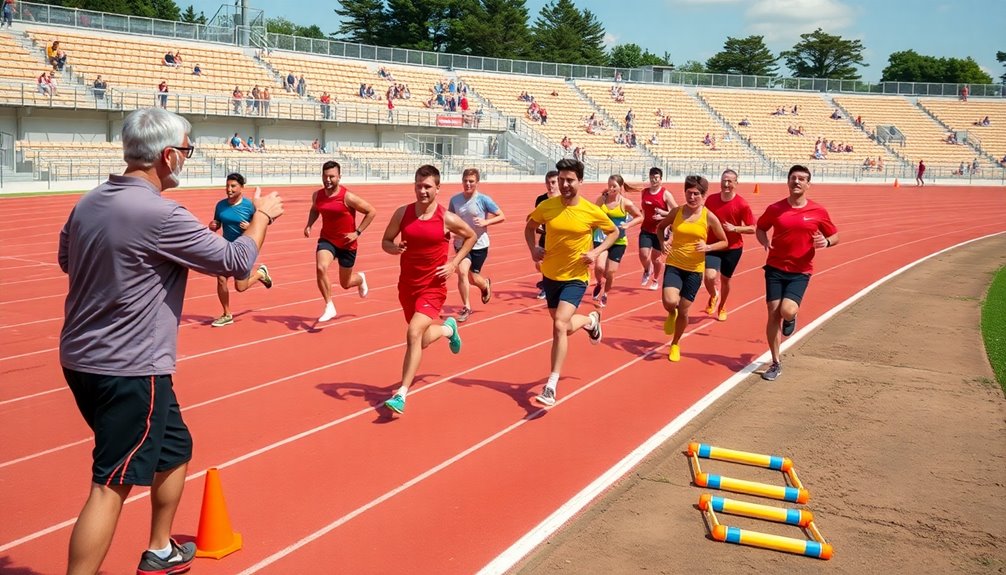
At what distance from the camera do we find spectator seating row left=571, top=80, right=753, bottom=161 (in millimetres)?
53125

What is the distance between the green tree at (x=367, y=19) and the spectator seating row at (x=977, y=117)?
41.6 meters

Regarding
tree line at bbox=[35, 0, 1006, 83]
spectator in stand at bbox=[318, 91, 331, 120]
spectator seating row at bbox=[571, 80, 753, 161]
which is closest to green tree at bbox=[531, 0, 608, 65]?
tree line at bbox=[35, 0, 1006, 83]

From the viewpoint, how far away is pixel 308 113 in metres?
39.2

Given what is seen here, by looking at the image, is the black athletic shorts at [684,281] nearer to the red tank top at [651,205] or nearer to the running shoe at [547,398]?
the running shoe at [547,398]

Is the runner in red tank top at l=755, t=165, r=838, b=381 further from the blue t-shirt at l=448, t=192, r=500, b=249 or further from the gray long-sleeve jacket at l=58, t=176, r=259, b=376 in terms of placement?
the gray long-sleeve jacket at l=58, t=176, r=259, b=376

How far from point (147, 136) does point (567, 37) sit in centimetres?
8059

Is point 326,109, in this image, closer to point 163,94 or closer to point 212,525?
point 163,94

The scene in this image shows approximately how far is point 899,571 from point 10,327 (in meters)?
9.92

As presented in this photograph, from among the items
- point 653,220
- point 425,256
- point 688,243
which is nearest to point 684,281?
point 688,243

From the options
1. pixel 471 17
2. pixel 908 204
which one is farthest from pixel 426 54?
pixel 908 204

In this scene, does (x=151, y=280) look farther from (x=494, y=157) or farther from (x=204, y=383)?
(x=494, y=157)

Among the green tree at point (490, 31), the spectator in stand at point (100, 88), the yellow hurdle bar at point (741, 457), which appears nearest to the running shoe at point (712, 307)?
the yellow hurdle bar at point (741, 457)

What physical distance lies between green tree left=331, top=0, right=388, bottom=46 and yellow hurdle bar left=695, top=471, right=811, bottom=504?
68.8m

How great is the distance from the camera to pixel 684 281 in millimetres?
9852
